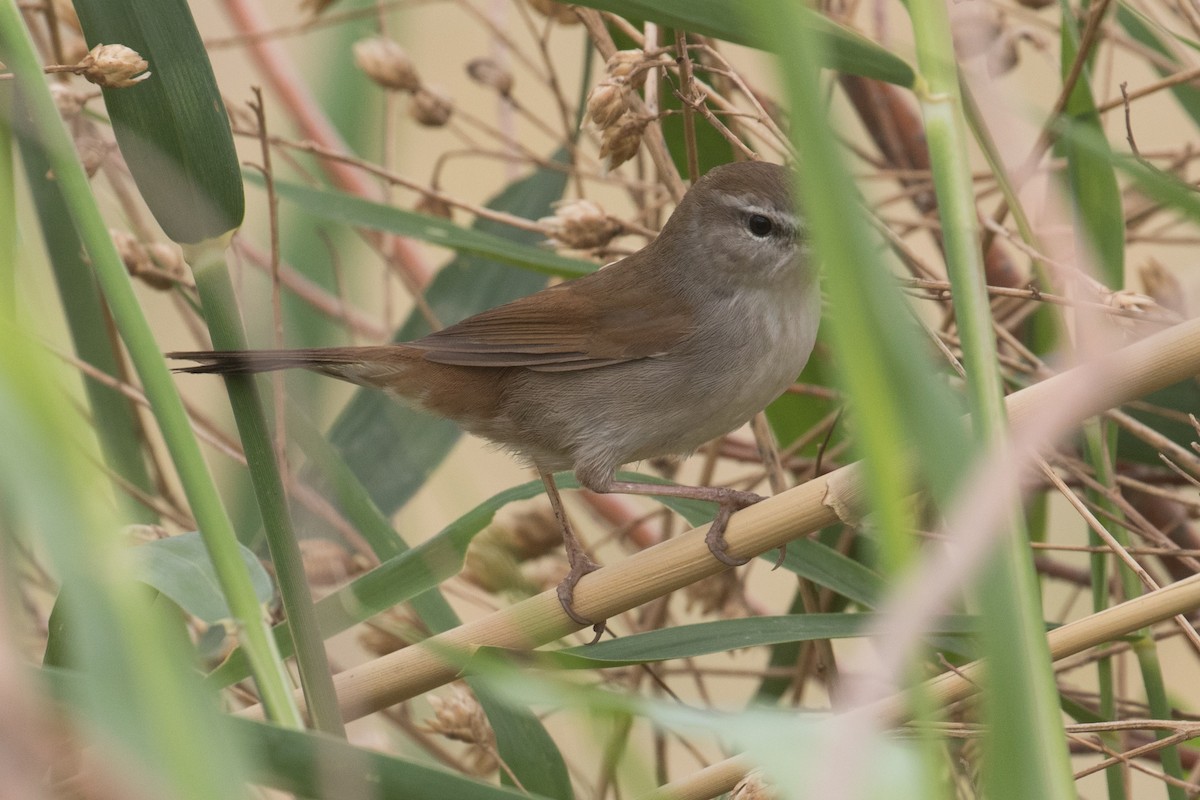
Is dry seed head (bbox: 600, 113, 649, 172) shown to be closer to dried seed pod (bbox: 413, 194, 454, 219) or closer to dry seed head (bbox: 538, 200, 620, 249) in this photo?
dry seed head (bbox: 538, 200, 620, 249)

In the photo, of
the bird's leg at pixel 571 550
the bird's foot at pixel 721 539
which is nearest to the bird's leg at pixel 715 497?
the bird's foot at pixel 721 539

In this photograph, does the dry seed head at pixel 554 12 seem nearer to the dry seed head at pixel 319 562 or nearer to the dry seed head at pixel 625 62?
the dry seed head at pixel 625 62

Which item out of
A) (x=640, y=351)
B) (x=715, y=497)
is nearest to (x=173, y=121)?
(x=715, y=497)

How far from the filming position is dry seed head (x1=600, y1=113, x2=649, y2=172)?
1874 millimetres

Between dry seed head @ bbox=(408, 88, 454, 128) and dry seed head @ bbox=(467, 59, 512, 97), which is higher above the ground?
dry seed head @ bbox=(467, 59, 512, 97)

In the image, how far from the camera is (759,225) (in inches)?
88.8

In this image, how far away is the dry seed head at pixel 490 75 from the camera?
2713mm

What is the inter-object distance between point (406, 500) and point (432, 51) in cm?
212

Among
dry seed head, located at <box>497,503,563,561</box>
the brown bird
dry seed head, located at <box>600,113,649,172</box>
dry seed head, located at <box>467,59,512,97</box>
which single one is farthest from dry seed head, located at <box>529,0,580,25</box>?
dry seed head, located at <box>497,503,563,561</box>

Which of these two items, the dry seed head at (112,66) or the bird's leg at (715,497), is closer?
the dry seed head at (112,66)

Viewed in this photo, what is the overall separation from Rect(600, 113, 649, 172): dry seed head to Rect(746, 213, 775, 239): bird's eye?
0.40 metres

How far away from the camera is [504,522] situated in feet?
9.09

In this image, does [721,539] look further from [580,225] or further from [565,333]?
[565,333]

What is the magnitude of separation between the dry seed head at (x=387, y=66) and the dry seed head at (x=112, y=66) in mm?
1212
